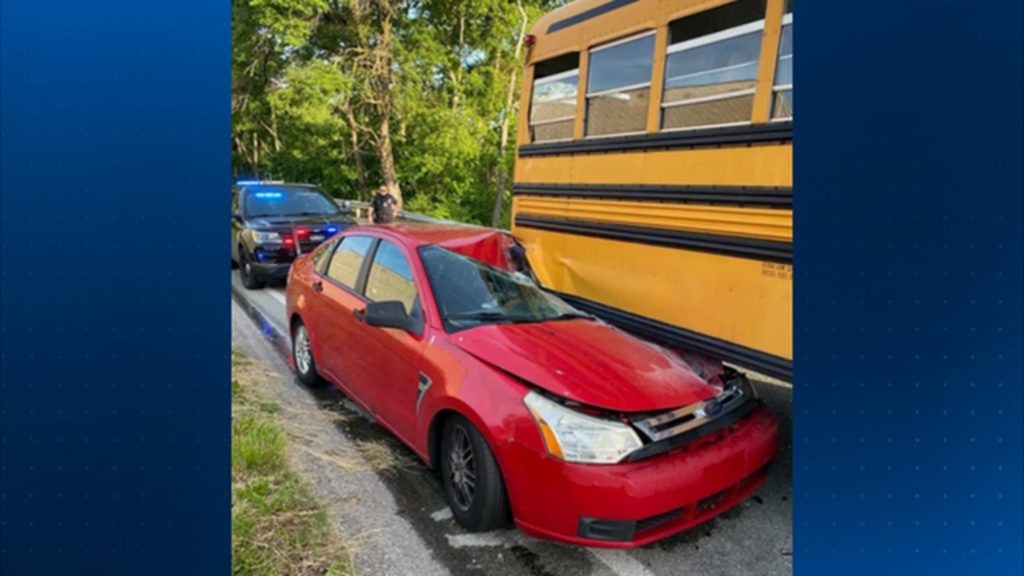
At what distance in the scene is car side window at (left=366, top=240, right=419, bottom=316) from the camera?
409 centimetres

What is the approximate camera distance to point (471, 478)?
3.37 m

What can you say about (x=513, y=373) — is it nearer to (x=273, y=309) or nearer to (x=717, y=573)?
(x=717, y=573)

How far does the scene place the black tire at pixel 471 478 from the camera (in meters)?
3.19

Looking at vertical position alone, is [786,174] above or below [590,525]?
above

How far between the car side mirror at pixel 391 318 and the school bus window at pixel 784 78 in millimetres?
2455

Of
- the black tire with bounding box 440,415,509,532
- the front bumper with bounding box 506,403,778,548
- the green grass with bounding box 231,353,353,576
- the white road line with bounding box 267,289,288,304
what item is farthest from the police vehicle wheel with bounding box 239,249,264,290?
the front bumper with bounding box 506,403,778,548

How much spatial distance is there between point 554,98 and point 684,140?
1.97 meters

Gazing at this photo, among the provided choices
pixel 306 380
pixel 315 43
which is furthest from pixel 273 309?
pixel 315 43

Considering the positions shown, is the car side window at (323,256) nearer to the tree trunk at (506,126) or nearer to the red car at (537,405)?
the red car at (537,405)

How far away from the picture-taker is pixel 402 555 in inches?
126

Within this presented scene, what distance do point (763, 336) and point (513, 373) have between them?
5.61ft

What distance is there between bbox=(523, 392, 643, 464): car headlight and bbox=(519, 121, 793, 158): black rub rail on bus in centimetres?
208

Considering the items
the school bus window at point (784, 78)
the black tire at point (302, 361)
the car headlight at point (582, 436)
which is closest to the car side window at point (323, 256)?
the black tire at point (302, 361)

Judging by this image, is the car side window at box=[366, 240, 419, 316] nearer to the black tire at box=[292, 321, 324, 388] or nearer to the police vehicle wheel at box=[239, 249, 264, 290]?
the black tire at box=[292, 321, 324, 388]
